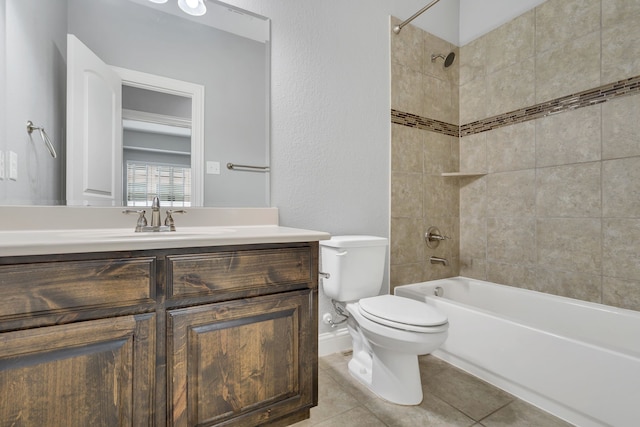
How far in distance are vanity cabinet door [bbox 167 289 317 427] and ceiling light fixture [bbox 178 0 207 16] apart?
1.47m

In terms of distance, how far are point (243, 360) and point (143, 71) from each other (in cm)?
138

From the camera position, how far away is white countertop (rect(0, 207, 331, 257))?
2.71ft

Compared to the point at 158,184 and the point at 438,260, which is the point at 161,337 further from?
the point at 438,260

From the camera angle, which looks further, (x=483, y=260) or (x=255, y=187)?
(x=483, y=260)

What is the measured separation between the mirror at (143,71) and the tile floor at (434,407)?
3.49ft

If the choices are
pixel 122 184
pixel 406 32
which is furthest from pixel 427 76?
pixel 122 184

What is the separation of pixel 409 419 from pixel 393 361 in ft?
0.76

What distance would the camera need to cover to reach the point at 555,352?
4.35 feet

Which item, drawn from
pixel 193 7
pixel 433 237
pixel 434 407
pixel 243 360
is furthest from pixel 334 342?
pixel 193 7

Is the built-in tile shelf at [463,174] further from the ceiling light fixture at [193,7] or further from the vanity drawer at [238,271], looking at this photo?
the ceiling light fixture at [193,7]

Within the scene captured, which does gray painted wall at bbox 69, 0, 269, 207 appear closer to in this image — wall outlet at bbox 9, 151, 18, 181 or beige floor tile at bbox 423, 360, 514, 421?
wall outlet at bbox 9, 151, 18, 181

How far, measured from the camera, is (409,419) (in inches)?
51.8

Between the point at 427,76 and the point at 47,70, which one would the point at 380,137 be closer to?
the point at 427,76

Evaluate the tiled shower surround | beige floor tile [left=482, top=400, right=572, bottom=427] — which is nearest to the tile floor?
beige floor tile [left=482, top=400, right=572, bottom=427]
